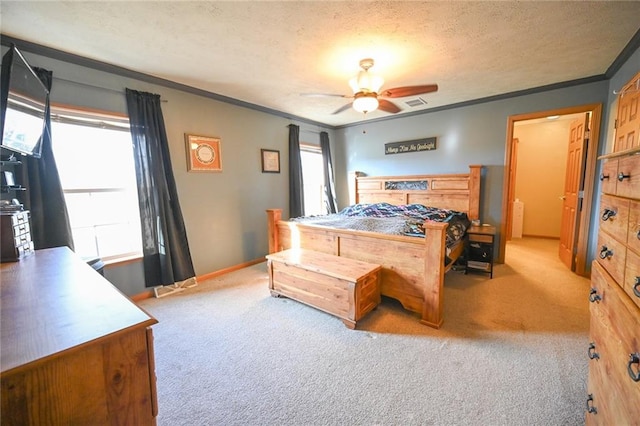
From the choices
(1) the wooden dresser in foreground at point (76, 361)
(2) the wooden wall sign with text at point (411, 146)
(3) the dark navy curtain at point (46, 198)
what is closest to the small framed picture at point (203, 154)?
(3) the dark navy curtain at point (46, 198)

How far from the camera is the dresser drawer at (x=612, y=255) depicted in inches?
33.8

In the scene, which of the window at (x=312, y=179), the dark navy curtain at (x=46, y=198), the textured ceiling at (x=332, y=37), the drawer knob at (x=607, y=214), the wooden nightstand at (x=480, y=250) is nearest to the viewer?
the drawer knob at (x=607, y=214)

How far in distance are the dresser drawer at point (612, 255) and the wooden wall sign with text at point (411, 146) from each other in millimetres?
3576

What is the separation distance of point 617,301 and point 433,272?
4.42ft

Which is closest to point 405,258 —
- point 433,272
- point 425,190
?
point 433,272

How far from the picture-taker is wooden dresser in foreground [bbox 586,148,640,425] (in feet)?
2.45

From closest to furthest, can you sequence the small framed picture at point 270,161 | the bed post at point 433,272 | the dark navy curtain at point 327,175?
the bed post at point 433,272 < the small framed picture at point 270,161 < the dark navy curtain at point 327,175

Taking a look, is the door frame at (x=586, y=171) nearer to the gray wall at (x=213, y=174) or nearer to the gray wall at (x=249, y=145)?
the gray wall at (x=249, y=145)

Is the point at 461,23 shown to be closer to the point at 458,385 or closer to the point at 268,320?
the point at 458,385

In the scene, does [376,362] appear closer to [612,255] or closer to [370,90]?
[612,255]

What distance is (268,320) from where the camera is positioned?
2.42 meters

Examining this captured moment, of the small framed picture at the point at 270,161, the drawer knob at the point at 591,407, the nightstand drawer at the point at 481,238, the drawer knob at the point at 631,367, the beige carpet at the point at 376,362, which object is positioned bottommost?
the beige carpet at the point at 376,362

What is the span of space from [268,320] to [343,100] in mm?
3132

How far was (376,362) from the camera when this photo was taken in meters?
1.84
